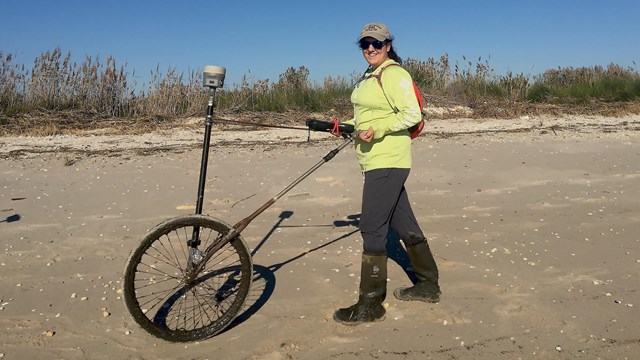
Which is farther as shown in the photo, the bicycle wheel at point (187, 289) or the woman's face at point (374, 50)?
the woman's face at point (374, 50)

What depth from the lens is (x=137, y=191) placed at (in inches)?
275

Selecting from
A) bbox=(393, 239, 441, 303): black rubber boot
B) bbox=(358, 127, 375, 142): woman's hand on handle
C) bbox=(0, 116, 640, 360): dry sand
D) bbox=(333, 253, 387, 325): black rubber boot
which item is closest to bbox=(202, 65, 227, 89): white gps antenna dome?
bbox=(358, 127, 375, 142): woman's hand on handle

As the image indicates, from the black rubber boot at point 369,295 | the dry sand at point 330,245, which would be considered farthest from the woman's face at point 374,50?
the dry sand at point 330,245

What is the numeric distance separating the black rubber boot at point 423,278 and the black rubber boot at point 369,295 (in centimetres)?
38

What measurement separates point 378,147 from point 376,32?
730 mm

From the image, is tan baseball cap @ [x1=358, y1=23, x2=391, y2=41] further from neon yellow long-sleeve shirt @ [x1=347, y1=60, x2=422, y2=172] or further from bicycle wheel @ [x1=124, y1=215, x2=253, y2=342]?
bicycle wheel @ [x1=124, y1=215, x2=253, y2=342]

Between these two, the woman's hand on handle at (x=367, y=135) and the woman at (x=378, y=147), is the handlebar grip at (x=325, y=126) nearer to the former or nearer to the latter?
the woman at (x=378, y=147)

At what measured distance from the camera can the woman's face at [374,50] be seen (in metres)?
3.59

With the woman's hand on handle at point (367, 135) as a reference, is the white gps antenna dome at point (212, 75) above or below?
above

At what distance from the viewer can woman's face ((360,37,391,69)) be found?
3588 mm

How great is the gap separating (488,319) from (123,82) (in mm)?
10870

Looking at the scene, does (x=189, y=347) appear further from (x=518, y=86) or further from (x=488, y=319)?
(x=518, y=86)

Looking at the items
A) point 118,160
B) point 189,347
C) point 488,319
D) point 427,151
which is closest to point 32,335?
point 189,347

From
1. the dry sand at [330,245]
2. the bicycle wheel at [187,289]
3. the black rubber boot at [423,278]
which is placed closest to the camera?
the bicycle wheel at [187,289]
